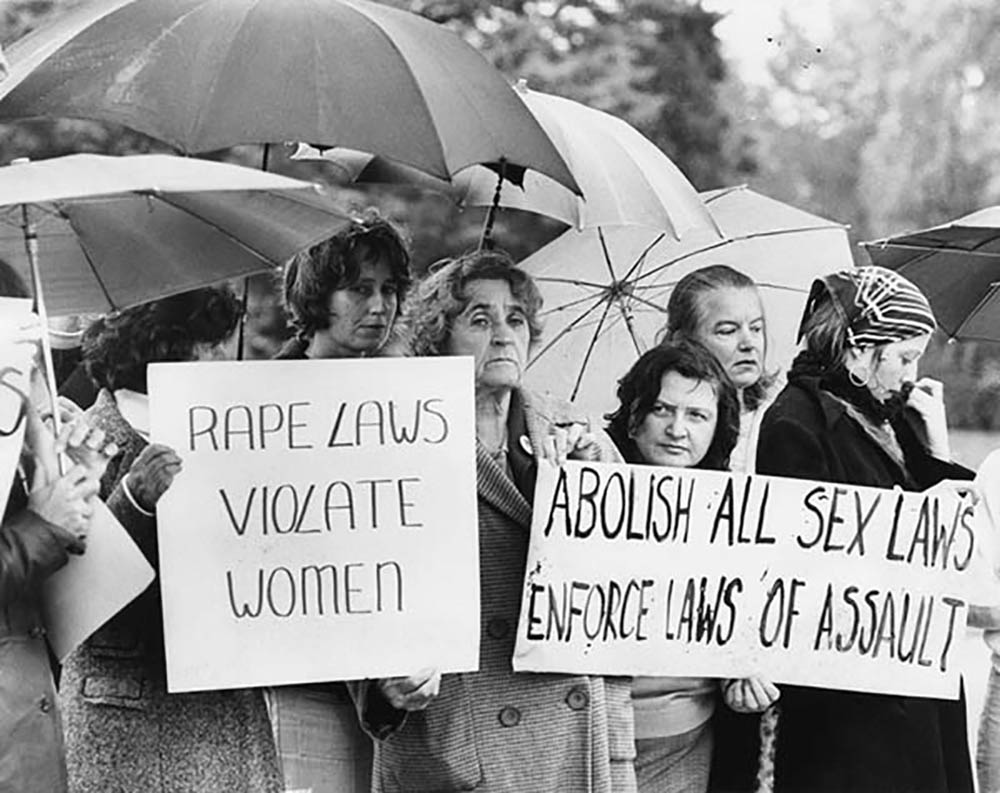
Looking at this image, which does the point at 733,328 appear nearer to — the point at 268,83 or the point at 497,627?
the point at 497,627

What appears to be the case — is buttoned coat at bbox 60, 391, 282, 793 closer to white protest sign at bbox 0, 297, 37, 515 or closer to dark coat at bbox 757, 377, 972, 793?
white protest sign at bbox 0, 297, 37, 515

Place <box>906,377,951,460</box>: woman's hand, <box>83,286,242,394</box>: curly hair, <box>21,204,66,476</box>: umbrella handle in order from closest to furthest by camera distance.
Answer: <box>21,204,66,476</box>: umbrella handle, <box>83,286,242,394</box>: curly hair, <box>906,377,951,460</box>: woman's hand

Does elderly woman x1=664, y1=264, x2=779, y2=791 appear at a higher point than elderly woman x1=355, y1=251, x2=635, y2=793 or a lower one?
higher

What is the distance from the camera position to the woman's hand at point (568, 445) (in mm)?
4116

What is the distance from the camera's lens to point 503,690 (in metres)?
4.13

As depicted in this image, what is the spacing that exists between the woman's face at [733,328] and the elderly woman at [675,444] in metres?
0.39

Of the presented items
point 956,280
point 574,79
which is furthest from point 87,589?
point 574,79

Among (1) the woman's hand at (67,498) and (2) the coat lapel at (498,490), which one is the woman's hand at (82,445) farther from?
(2) the coat lapel at (498,490)

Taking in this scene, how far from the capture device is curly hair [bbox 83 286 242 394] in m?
3.89

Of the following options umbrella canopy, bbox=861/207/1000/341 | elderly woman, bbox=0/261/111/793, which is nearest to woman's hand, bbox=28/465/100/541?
elderly woman, bbox=0/261/111/793

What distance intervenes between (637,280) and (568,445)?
1.02 metres

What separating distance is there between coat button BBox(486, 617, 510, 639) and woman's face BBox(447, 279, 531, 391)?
0.47 meters

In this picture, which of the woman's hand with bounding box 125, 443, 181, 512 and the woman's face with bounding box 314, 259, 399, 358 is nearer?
the woman's hand with bounding box 125, 443, 181, 512

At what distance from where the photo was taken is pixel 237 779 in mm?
3867
